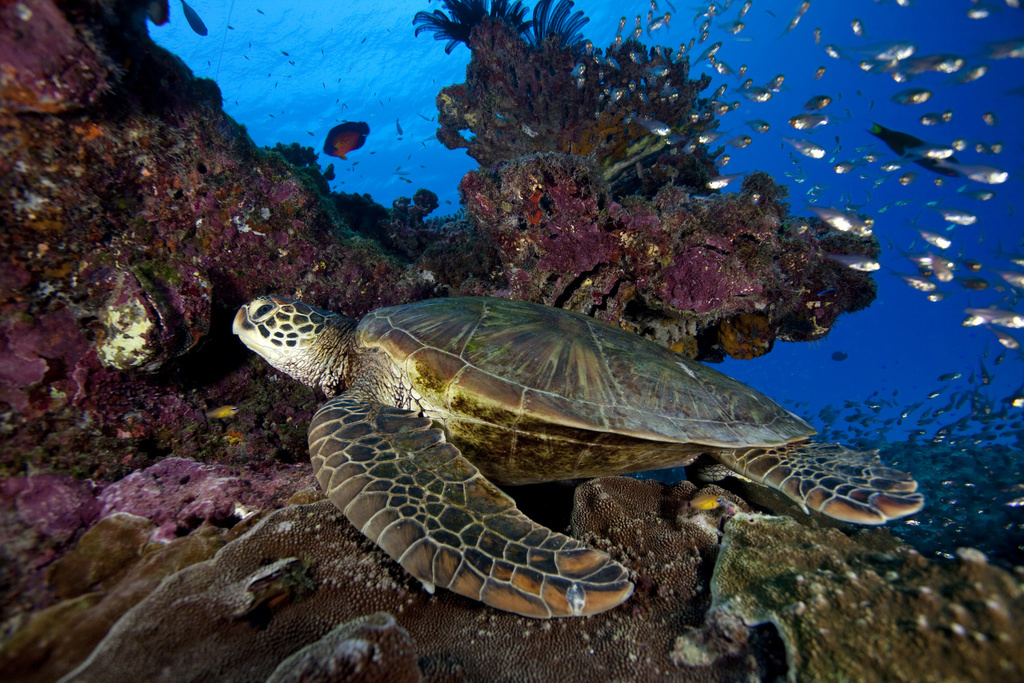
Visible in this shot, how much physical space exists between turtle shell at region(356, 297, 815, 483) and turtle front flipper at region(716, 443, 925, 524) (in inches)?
8.5

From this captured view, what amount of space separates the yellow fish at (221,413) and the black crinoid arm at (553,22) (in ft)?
29.2

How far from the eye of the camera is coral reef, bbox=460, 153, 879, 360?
150 inches

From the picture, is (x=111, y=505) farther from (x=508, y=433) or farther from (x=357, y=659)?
(x=508, y=433)

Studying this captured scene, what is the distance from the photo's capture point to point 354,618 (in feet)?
5.74

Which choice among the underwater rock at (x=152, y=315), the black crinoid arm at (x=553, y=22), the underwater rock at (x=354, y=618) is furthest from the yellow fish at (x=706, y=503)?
the black crinoid arm at (x=553, y=22)

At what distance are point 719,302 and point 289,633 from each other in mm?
4309

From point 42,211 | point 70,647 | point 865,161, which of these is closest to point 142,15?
point 42,211

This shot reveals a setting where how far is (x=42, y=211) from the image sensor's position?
8.14 feet

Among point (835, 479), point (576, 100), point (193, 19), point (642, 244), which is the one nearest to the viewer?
point (835, 479)

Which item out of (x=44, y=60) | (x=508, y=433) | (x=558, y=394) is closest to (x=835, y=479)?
(x=558, y=394)

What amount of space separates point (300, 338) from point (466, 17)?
359 inches

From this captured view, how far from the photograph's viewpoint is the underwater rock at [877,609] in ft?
4.17

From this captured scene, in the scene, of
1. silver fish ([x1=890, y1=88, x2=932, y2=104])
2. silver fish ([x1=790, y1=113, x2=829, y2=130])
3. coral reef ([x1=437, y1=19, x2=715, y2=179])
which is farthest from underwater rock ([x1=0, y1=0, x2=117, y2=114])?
silver fish ([x1=890, y1=88, x2=932, y2=104])

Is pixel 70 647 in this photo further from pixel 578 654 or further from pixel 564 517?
pixel 564 517
